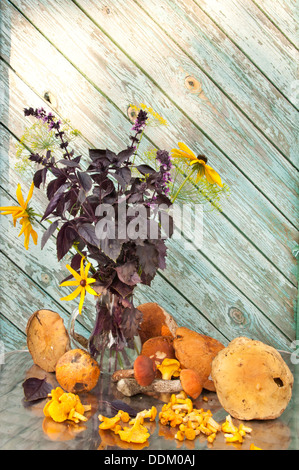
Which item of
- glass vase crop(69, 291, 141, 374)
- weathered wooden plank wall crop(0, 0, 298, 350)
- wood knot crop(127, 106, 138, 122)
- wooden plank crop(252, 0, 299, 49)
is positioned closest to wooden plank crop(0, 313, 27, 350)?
weathered wooden plank wall crop(0, 0, 298, 350)

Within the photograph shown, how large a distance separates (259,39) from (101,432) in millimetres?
1140

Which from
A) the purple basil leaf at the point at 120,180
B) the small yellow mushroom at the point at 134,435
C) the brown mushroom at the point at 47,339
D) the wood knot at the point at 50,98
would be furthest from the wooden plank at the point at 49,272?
the small yellow mushroom at the point at 134,435

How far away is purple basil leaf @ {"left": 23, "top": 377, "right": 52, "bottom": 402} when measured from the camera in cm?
91

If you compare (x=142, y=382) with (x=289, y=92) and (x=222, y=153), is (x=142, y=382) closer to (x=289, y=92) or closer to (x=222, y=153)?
(x=222, y=153)

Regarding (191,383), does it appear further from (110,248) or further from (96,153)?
(96,153)

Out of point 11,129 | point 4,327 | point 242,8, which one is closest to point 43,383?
point 4,327

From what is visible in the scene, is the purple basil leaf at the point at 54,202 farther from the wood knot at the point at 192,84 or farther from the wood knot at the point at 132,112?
the wood knot at the point at 192,84

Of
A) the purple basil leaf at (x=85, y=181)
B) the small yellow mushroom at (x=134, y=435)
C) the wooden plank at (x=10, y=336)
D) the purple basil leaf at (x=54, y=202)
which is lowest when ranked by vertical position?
the wooden plank at (x=10, y=336)

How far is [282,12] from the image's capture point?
1382mm

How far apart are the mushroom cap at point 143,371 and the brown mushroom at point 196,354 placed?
96 mm

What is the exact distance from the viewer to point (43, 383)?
95cm

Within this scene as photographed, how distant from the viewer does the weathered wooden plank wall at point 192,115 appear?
1.37 meters

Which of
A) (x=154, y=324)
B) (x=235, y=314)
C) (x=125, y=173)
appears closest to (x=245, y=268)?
(x=235, y=314)

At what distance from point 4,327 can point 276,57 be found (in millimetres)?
1114
